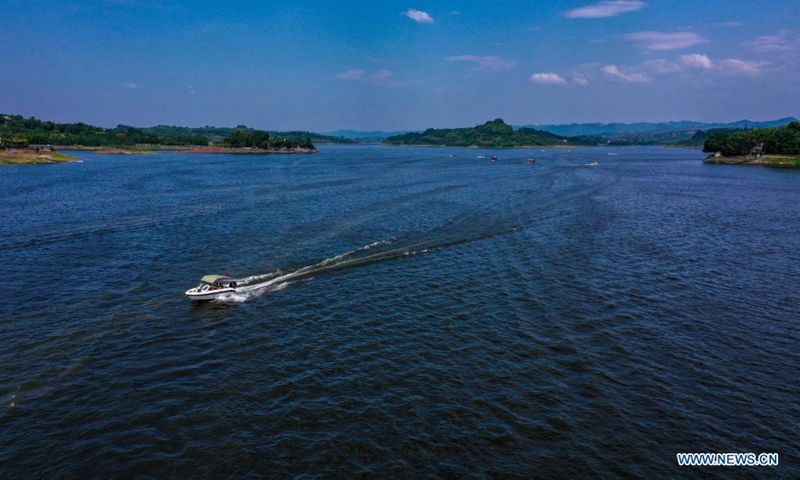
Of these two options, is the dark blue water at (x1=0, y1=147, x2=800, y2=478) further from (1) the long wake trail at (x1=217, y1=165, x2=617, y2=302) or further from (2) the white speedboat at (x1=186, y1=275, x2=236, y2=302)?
(2) the white speedboat at (x1=186, y1=275, x2=236, y2=302)

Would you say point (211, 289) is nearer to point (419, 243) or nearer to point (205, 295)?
point (205, 295)

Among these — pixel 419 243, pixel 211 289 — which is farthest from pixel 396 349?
pixel 419 243

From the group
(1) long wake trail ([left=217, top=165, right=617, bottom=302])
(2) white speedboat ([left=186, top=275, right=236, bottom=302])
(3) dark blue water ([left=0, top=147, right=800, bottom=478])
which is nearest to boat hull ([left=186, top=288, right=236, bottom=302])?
(2) white speedboat ([left=186, top=275, right=236, bottom=302])

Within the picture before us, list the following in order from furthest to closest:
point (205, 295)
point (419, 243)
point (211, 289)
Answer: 1. point (419, 243)
2. point (211, 289)
3. point (205, 295)

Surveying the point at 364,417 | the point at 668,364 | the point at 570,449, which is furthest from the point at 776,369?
the point at 364,417

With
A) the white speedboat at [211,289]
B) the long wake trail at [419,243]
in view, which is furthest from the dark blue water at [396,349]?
the white speedboat at [211,289]

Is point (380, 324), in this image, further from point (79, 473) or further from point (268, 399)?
point (79, 473)
